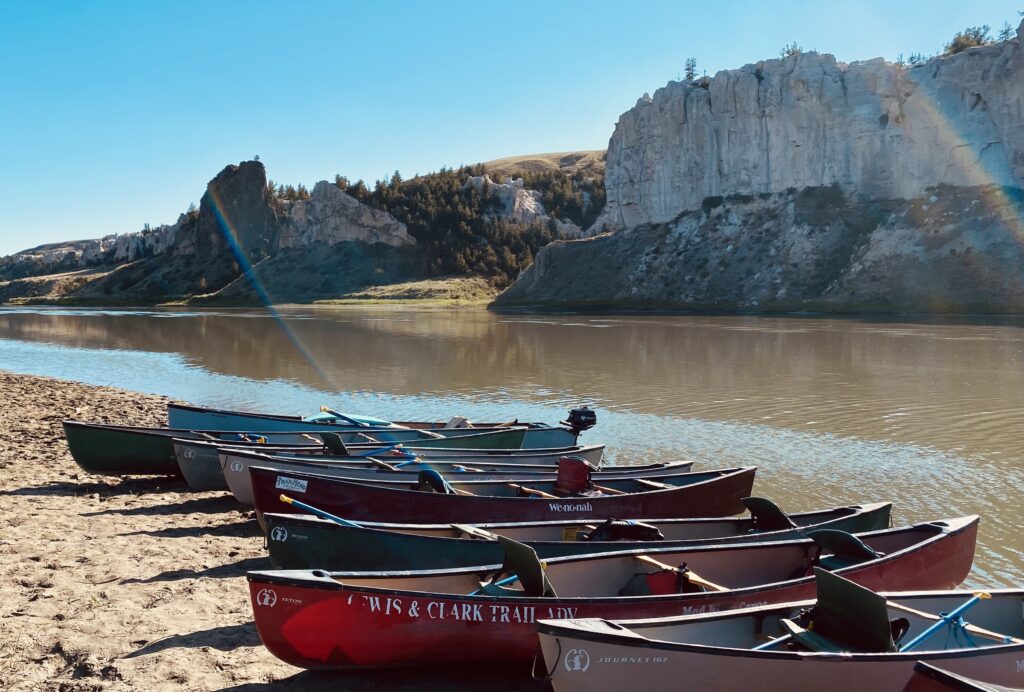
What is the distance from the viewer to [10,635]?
21.9ft

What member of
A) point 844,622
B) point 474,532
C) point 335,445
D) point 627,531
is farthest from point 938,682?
point 335,445

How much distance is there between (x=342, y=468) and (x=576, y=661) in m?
6.24

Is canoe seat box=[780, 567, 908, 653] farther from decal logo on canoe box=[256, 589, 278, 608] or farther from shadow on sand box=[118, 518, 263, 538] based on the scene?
shadow on sand box=[118, 518, 263, 538]

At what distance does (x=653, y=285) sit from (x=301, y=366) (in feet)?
190

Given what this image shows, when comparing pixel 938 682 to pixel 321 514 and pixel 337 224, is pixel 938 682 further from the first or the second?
pixel 337 224

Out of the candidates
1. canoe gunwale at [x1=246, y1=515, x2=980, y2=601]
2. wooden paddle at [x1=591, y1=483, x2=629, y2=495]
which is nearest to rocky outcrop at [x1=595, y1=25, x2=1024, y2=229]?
wooden paddle at [x1=591, y1=483, x2=629, y2=495]

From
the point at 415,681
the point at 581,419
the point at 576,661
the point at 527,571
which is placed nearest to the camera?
the point at 576,661

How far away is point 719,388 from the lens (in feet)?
82.9

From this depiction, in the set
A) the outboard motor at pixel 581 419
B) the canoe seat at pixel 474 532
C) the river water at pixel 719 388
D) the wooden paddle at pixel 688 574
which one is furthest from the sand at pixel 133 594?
the river water at pixel 719 388

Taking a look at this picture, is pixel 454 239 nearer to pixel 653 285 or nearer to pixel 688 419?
pixel 653 285

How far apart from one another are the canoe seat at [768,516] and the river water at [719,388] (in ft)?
8.95

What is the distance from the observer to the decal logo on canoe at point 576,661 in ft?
16.5

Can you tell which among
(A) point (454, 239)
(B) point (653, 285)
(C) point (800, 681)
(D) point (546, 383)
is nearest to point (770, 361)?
(D) point (546, 383)

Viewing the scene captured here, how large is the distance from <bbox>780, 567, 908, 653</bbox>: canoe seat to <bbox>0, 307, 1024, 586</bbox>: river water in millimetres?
4762
